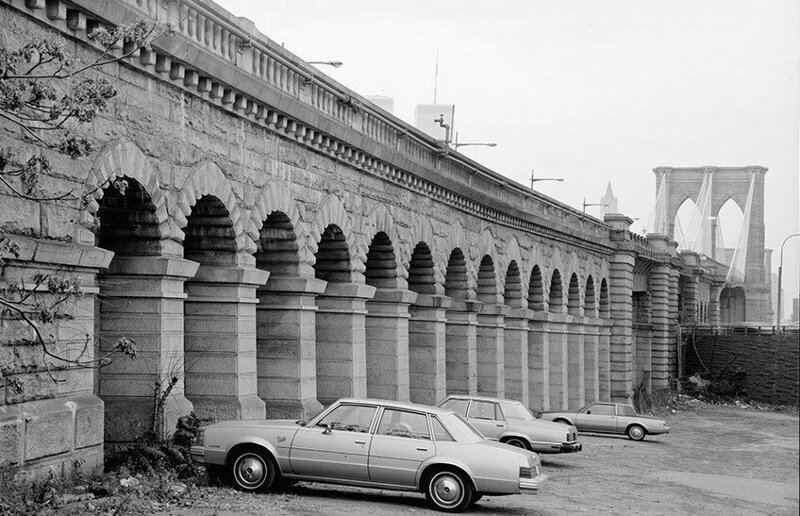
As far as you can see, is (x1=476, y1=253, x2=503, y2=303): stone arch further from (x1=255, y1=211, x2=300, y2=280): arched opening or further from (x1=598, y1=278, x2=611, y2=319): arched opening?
(x1=598, y1=278, x2=611, y2=319): arched opening

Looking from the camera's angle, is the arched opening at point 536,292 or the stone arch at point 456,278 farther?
the arched opening at point 536,292

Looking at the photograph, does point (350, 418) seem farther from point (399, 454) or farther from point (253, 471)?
point (253, 471)

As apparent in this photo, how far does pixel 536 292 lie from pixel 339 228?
18.6m

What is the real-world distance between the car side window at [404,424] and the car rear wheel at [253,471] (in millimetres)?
1367

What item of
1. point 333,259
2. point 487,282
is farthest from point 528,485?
point 487,282

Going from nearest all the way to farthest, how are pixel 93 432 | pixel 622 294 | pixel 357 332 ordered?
pixel 93 432, pixel 357 332, pixel 622 294

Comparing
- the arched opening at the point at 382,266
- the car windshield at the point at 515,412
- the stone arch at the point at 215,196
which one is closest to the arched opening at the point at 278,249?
the stone arch at the point at 215,196

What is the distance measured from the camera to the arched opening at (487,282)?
110 ft

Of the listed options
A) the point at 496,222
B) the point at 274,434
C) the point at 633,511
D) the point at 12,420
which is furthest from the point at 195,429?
the point at 496,222

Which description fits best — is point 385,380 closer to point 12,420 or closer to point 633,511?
point 633,511

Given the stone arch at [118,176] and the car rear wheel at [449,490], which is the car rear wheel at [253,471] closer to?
the car rear wheel at [449,490]

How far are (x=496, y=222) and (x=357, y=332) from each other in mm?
→ 12320

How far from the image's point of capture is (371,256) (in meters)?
25.4

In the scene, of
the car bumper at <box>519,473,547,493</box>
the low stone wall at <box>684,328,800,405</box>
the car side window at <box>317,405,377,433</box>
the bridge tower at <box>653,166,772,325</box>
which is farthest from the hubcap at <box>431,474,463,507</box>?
the bridge tower at <box>653,166,772,325</box>
